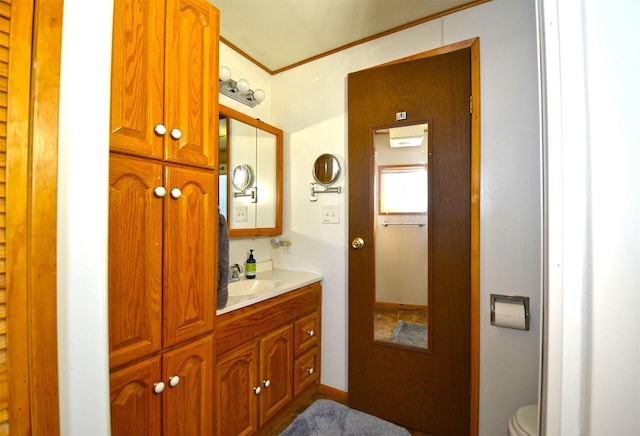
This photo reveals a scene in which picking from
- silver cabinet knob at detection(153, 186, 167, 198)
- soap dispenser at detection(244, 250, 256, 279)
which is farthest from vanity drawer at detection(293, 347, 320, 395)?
silver cabinet knob at detection(153, 186, 167, 198)

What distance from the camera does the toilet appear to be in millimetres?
990

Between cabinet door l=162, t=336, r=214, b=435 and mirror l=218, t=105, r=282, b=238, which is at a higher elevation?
mirror l=218, t=105, r=282, b=238

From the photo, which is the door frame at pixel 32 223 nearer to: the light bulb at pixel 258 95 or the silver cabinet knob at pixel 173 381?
the silver cabinet knob at pixel 173 381

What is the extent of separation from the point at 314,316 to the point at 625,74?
5.95 feet

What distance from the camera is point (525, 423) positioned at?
1.03 metres

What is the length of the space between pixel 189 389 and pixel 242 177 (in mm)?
1281

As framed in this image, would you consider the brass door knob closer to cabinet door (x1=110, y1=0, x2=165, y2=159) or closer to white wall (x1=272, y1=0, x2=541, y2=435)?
white wall (x1=272, y1=0, x2=541, y2=435)

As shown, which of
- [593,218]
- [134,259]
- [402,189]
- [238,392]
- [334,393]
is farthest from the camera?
[334,393]

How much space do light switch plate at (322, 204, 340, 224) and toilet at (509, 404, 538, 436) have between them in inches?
53.0

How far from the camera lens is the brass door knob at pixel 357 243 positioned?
5.78 feet

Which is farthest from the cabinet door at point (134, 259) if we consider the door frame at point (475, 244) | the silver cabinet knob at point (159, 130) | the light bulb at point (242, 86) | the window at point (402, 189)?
the door frame at point (475, 244)

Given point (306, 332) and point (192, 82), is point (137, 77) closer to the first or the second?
point (192, 82)

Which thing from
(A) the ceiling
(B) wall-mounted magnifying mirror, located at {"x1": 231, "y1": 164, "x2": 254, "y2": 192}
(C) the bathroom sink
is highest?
(A) the ceiling

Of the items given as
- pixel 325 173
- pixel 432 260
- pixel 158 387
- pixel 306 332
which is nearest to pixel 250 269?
pixel 306 332
